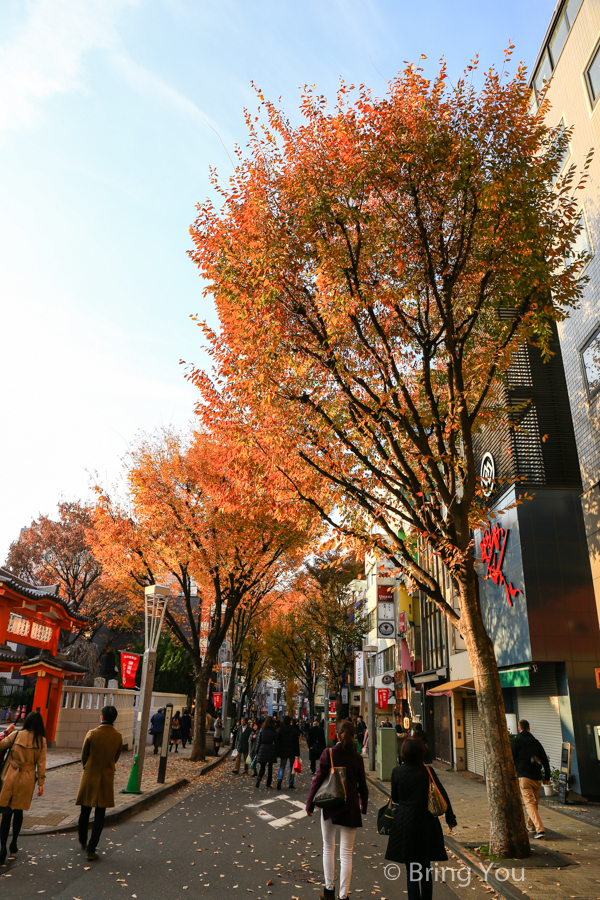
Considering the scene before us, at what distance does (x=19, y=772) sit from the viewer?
22.2 ft

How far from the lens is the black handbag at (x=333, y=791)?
18.7ft

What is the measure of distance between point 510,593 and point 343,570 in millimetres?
27590

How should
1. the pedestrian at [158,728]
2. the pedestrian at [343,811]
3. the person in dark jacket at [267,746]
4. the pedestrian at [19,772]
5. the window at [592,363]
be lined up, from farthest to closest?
the pedestrian at [158,728] → the person in dark jacket at [267,746] → the window at [592,363] → the pedestrian at [19,772] → the pedestrian at [343,811]

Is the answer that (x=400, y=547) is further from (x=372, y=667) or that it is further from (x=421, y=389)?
(x=372, y=667)

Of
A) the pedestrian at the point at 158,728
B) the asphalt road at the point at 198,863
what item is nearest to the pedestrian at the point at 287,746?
the asphalt road at the point at 198,863

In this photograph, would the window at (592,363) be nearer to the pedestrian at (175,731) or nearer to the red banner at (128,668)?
the red banner at (128,668)

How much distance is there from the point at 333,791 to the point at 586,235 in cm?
1310

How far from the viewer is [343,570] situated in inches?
1686

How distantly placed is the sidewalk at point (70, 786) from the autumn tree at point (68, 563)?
48.1 feet

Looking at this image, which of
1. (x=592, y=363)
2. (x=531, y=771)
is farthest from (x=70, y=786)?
(x=592, y=363)

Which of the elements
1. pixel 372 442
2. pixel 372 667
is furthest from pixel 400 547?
pixel 372 667

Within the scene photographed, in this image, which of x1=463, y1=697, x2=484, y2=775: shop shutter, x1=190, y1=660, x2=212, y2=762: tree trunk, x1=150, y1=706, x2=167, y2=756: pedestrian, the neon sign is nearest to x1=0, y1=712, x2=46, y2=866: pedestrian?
the neon sign

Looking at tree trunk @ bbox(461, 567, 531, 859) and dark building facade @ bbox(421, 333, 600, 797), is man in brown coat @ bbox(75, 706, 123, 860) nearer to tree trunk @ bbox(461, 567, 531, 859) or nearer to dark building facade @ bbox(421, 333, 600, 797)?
tree trunk @ bbox(461, 567, 531, 859)

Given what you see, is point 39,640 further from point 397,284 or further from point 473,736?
point 397,284
